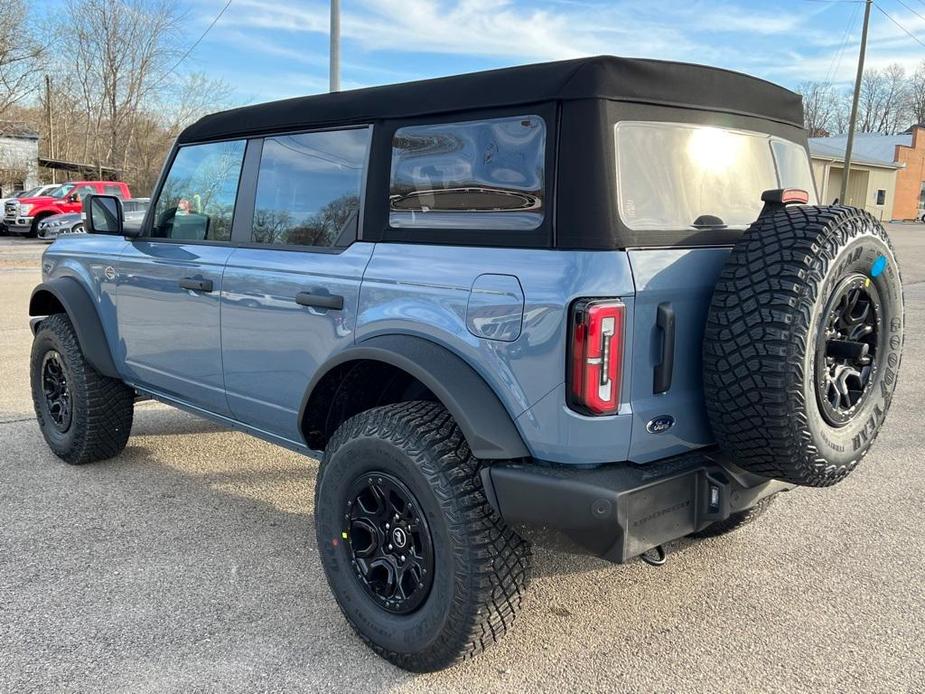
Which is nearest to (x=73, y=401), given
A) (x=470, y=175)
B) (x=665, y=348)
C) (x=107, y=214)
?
(x=107, y=214)

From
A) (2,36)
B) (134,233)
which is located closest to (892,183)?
(2,36)

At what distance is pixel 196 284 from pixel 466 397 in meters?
1.74

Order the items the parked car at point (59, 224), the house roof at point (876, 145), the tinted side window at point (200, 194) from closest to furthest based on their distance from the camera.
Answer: the tinted side window at point (200, 194) < the parked car at point (59, 224) < the house roof at point (876, 145)

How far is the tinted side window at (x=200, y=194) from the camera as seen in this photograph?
11.9ft

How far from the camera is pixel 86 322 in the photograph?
171 inches

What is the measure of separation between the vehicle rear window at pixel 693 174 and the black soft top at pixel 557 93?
0.32 feet

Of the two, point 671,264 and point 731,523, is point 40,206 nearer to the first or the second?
point 731,523

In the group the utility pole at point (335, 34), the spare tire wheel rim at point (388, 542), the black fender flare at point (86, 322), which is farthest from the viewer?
the utility pole at point (335, 34)

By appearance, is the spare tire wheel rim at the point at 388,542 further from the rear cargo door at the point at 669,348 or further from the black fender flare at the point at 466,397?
the rear cargo door at the point at 669,348

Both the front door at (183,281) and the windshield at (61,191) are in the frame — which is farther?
the windshield at (61,191)

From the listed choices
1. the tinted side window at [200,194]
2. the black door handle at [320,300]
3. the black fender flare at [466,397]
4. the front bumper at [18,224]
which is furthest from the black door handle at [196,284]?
the front bumper at [18,224]

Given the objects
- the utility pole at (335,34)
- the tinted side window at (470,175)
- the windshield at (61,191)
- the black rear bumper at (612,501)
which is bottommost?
the black rear bumper at (612,501)

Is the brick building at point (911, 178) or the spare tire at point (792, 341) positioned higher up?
the brick building at point (911, 178)

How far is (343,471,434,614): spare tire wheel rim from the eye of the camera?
8.34 ft
